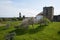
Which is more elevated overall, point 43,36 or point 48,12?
point 48,12

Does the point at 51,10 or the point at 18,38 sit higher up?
the point at 51,10

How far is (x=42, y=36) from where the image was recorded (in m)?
48.9

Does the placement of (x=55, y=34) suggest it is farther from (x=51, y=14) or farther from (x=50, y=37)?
(x=51, y=14)

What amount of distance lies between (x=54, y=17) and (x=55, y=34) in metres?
44.6

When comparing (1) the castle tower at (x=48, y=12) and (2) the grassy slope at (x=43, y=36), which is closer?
(2) the grassy slope at (x=43, y=36)

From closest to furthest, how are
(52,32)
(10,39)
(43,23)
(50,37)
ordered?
1. (10,39)
2. (50,37)
3. (52,32)
4. (43,23)

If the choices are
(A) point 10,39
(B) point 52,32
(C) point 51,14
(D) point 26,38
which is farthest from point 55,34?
(C) point 51,14

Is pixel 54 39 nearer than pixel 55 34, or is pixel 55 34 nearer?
pixel 54 39

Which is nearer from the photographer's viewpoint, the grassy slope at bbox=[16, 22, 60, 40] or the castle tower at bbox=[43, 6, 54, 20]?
the grassy slope at bbox=[16, 22, 60, 40]

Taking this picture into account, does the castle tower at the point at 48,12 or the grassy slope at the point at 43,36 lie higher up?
the castle tower at the point at 48,12

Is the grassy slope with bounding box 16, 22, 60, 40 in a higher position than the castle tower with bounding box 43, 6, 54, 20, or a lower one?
lower

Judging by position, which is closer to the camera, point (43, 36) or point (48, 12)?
point (43, 36)

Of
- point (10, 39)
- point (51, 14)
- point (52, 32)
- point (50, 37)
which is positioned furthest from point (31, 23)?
point (51, 14)

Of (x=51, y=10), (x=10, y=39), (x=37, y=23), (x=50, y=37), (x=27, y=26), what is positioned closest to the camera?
(x=10, y=39)
